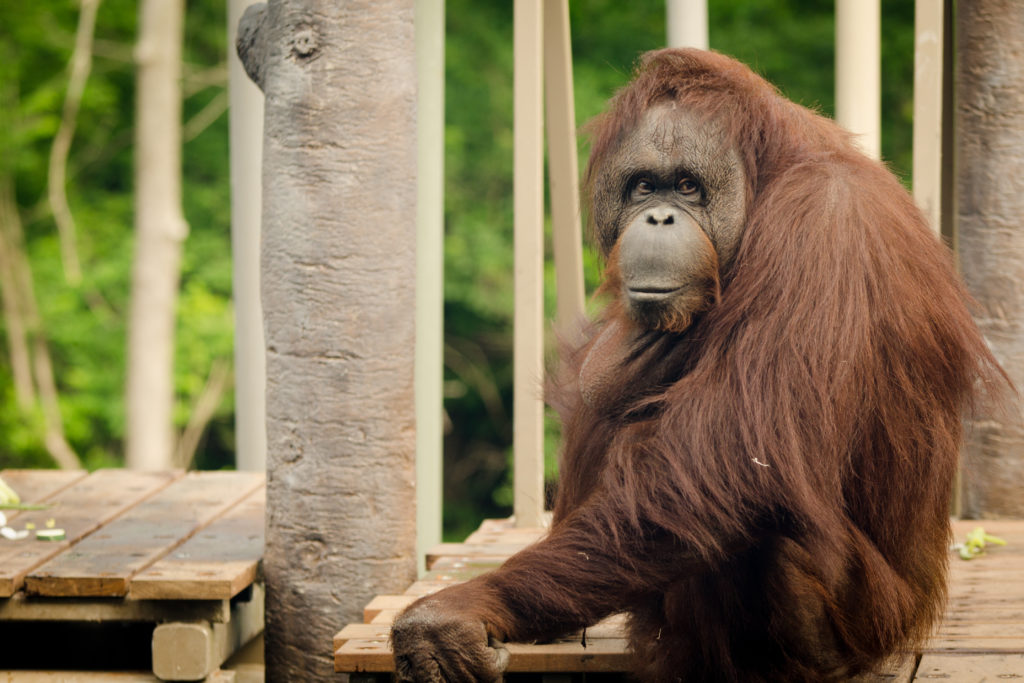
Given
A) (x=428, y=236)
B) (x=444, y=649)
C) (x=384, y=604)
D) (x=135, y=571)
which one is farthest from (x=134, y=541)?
(x=444, y=649)

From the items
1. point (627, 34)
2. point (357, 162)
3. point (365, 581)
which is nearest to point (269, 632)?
point (365, 581)

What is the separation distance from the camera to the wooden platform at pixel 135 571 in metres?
3.38

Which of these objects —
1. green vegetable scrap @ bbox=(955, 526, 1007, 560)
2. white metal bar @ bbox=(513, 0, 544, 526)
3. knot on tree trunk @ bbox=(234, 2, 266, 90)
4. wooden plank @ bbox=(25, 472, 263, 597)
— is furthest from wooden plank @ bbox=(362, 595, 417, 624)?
green vegetable scrap @ bbox=(955, 526, 1007, 560)

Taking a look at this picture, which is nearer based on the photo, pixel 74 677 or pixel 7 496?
pixel 74 677

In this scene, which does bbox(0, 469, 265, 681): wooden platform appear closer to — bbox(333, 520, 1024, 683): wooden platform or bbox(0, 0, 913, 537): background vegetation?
bbox(333, 520, 1024, 683): wooden platform

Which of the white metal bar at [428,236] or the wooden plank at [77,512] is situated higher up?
the white metal bar at [428,236]

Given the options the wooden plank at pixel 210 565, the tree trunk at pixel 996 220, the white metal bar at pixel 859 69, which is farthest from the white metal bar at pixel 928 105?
the wooden plank at pixel 210 565

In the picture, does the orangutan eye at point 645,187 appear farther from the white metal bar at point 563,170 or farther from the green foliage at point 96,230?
the green foliage at point 96,230

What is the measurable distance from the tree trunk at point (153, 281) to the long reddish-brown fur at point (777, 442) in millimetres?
9211

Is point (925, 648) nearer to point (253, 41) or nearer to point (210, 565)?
point (210, 565)

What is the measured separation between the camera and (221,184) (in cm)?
1299

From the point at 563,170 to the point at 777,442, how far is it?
212 cm

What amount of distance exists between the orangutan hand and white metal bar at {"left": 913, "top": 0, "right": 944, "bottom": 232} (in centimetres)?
244

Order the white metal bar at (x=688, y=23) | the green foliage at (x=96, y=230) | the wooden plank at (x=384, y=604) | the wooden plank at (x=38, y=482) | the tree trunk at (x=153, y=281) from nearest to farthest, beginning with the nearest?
the wooden plank at (x=384, y=604) < the wooden plank at (x=38, y=482) < the white metal bar at (x=688, y=23) < the tree trunk at (x=153, y=281) < the green foliage at (x=96, y=230)
